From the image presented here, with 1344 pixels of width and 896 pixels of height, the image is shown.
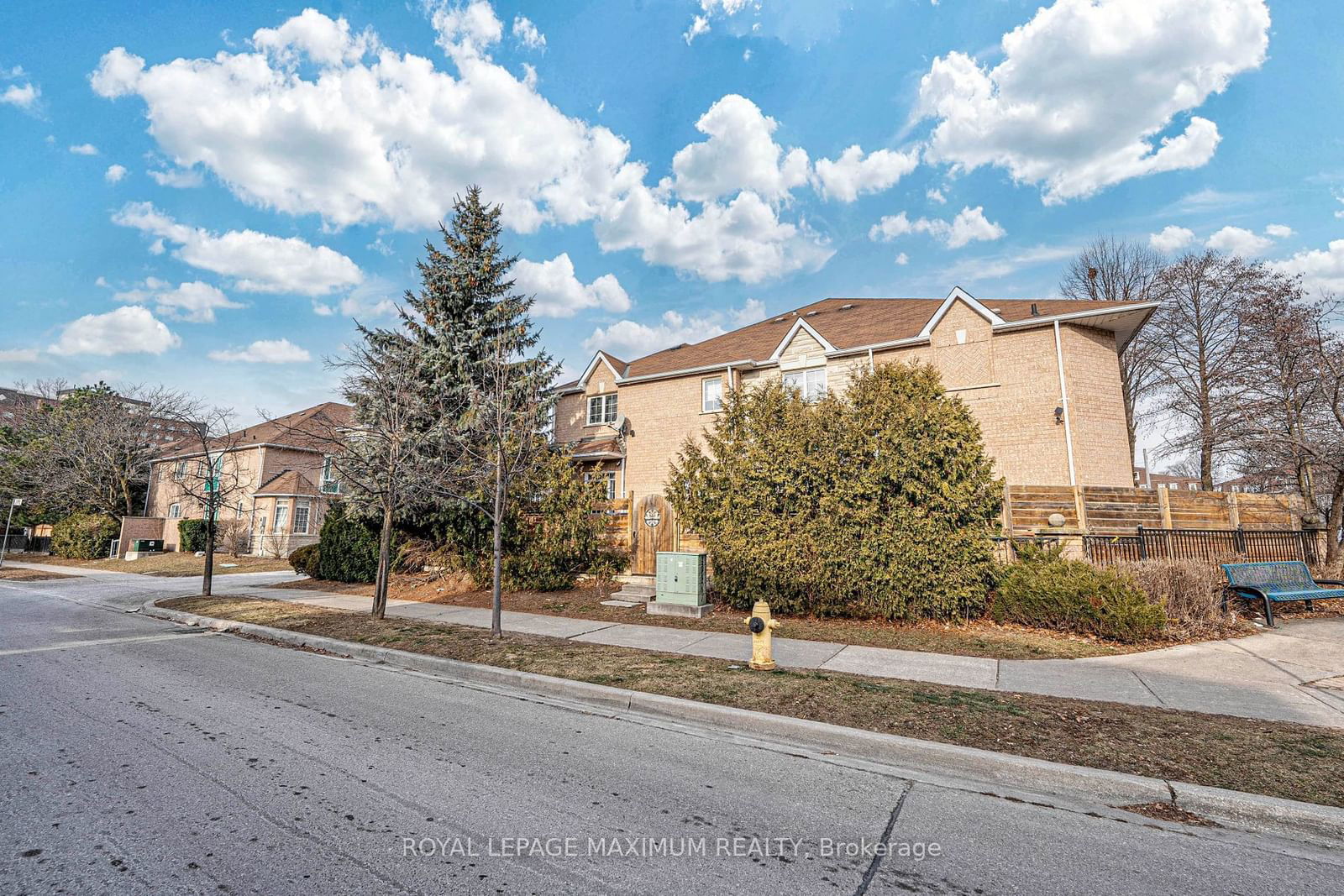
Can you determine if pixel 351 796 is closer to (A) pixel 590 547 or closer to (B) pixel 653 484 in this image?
(A) pixel 590 547

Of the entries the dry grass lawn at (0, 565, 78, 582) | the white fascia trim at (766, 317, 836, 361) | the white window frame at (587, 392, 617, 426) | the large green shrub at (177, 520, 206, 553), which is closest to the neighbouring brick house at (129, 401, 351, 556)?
the large green shrub at (177, 520, 206, 553)

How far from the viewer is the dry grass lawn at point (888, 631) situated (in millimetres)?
8538

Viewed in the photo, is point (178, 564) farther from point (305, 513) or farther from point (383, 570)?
point (383, 570)

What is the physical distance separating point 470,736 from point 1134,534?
13263mm

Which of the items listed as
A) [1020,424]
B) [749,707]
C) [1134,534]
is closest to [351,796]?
[749,707]

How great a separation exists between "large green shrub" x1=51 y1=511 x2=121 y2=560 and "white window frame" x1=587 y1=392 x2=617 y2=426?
29.2m

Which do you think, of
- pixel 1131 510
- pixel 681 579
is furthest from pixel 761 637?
pixel 1131 510

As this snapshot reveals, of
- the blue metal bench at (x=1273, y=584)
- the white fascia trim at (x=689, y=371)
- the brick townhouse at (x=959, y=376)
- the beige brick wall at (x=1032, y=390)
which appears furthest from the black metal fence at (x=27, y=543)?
the blue metal bench at (x=1273, y=584)

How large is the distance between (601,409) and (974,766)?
21794 mm

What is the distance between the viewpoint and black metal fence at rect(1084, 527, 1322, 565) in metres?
11.4

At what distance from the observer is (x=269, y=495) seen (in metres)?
32.5

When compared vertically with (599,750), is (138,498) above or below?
above

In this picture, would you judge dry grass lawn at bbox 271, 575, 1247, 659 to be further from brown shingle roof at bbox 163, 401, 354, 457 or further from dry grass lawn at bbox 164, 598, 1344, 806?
brown shingle roof at bbox 163, 401, 354, 457

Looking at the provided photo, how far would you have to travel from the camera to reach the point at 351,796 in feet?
13.2
